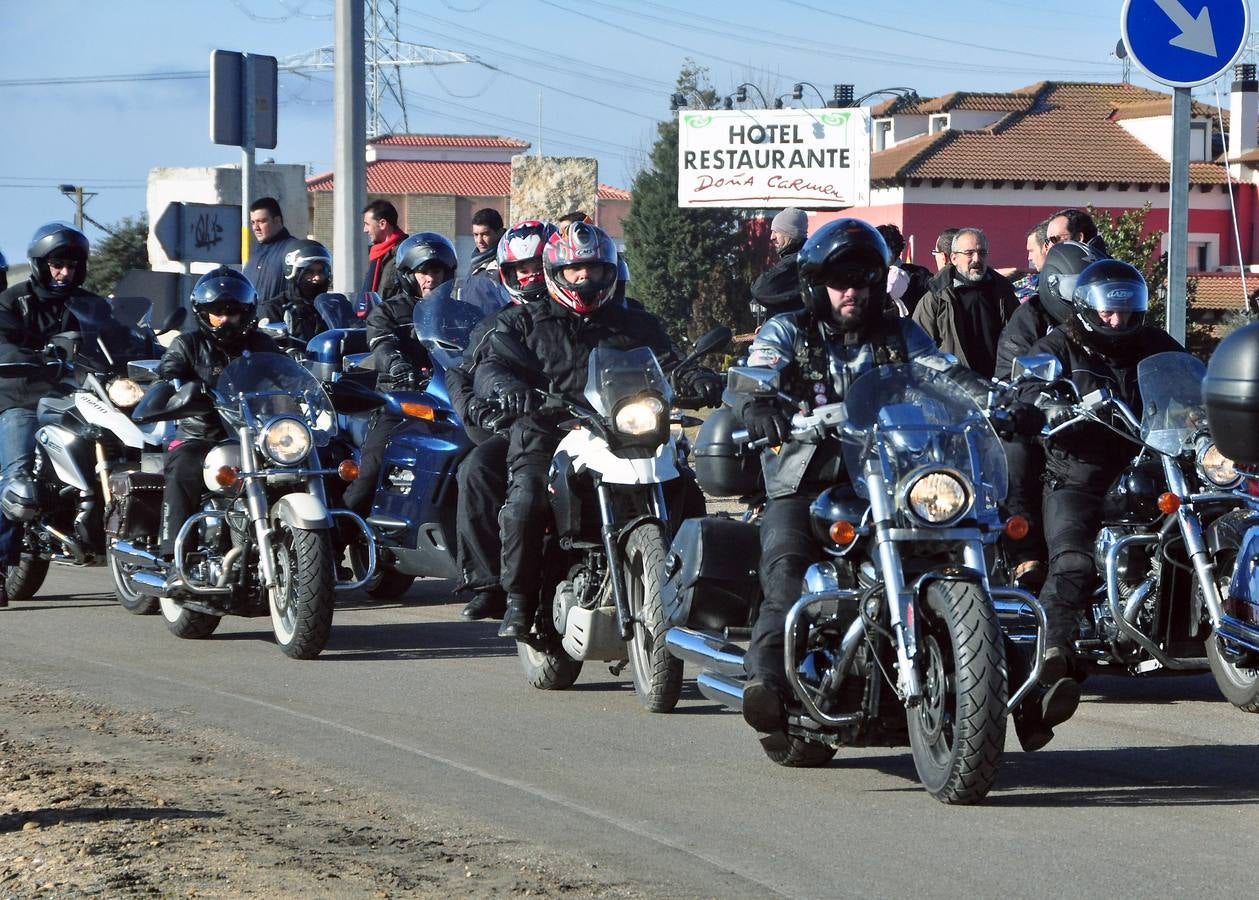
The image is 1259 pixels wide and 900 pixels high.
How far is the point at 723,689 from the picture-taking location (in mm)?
6727

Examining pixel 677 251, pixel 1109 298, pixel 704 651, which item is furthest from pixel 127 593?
pixel 677 251

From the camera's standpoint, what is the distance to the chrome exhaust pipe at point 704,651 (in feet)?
22.5

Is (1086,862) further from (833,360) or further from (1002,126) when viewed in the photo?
(1002,126)

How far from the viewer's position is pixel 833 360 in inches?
276

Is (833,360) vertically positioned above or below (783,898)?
above

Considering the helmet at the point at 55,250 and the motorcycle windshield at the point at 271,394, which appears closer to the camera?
the motorcycle windshield at the point at 271,394

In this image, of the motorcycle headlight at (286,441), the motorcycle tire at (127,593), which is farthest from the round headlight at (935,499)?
the motorcycle tire at (127,593)

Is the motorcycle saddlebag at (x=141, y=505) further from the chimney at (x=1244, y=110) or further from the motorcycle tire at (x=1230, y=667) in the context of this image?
the chimney at (x=1244, y=110)

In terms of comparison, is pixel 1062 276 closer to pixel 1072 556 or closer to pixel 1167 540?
pixel 1072 556

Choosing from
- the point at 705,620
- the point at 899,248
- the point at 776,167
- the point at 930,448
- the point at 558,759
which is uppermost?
the point at 776,167

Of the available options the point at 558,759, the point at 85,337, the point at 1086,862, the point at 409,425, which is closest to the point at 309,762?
the point at 558,759

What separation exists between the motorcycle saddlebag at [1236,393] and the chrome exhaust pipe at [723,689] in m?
2.11

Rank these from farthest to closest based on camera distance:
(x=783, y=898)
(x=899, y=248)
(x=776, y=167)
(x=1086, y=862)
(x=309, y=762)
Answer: (x=776, y=167)
(x=899, y=248)
(x=309, y=762)
(x=1086, y=862)
(x=783, y=898)

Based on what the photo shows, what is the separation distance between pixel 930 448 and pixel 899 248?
23.0 feet
